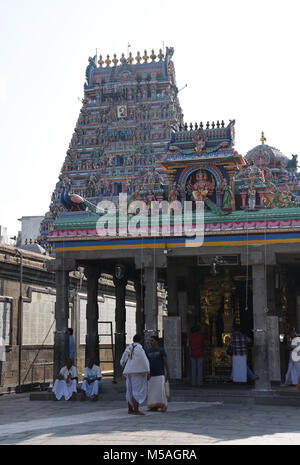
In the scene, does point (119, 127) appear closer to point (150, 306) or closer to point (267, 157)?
point (267, 157)

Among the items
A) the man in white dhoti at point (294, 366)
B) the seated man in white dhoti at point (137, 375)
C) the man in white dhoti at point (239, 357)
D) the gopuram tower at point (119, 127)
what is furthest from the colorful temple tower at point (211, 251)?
the gopuram tower at point (119, 127)

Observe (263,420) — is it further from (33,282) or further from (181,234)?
(33,282)

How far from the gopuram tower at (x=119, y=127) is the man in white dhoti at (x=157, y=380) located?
39.3 meters

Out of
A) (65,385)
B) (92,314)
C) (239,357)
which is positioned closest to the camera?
(65,385)

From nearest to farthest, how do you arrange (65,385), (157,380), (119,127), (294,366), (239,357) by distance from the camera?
(157,380)
(65,385)
(294,366)
(239,357)
(119,127)

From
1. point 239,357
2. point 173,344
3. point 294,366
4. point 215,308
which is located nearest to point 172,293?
point 215,308

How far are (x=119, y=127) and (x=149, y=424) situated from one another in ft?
156

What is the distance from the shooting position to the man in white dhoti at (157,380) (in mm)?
13062

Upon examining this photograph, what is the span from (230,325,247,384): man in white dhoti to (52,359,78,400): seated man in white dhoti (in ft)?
15.5

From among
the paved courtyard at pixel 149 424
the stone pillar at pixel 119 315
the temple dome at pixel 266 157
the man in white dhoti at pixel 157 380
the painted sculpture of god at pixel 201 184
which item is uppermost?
the temple dome at pixel 266 157

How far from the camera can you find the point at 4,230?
2598cm

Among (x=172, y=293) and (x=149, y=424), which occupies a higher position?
(x=172, y=293)

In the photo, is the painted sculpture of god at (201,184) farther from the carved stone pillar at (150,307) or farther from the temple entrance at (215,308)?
the carved stone pillar at (150,307)

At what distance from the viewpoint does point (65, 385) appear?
16281mm
